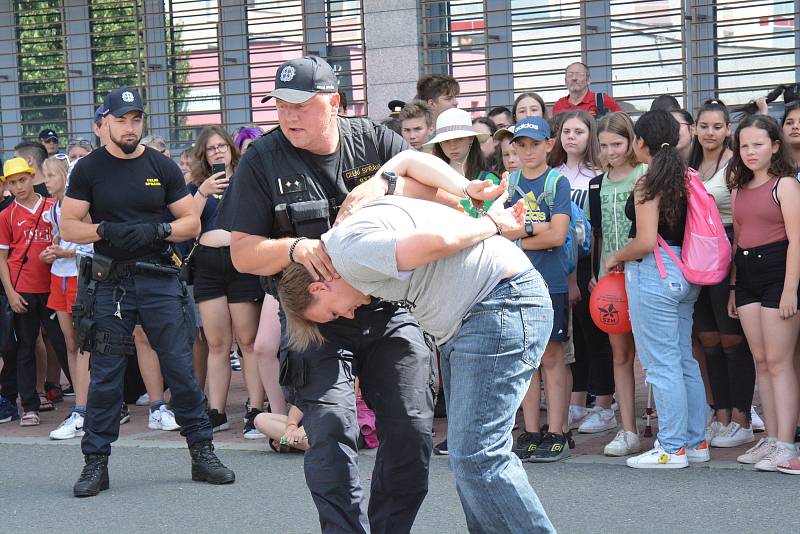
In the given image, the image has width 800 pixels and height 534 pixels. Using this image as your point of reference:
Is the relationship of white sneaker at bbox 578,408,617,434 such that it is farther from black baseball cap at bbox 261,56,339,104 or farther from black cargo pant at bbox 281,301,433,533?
black baseball cap at bbox 261,56,339,104

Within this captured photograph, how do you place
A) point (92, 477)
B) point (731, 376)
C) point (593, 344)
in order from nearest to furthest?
1. point (92, 477)
2. point (731, 376)
3. point (593, 344)

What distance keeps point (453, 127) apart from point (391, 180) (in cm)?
320

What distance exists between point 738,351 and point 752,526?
1.85 meters

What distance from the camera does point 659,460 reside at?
643 centimetres

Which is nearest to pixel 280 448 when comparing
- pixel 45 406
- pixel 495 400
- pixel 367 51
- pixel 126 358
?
pixel 126 358

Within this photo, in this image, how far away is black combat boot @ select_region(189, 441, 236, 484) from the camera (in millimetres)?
6641

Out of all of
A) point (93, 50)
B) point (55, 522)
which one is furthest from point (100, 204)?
point (93, 50)

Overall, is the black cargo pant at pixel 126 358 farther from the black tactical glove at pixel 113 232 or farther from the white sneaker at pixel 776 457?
the white sneaker at pixel 776 457

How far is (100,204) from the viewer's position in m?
6.75

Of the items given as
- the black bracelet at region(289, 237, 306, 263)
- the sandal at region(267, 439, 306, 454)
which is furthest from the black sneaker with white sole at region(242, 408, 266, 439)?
the black bracelet at region(289, 237, 306, 263)

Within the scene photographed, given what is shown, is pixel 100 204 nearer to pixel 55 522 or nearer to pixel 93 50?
pixel 55 522

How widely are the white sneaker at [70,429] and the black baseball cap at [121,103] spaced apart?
2751 mm

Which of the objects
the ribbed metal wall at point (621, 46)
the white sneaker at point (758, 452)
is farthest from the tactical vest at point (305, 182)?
the ribbed metal wall at point (621, 46)

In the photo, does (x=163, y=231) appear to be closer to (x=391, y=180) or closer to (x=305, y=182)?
(x=305, y=182)
